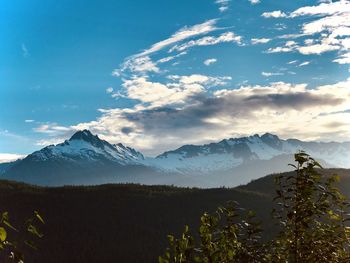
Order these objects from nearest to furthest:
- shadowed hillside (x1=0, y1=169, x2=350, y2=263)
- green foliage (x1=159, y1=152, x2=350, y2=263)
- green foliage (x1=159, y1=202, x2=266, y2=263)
A: green foliage (x1=159, y1=202, x2=266, y2=263)
green foliage (x1=159, y1=152, x2=350, y2=263)
shadowed hillside (x1=0, y1=169, x2=350, y2=263)

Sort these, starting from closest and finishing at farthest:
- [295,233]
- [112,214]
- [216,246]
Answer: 1. [216,246]
2. [295,233]
3. [112,214]

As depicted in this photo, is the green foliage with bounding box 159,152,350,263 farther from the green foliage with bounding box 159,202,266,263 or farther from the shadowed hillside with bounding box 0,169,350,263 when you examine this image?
the shadowed hillside with bounding box 0,169,350,263

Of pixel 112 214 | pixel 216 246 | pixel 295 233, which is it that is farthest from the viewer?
pixel 112 214

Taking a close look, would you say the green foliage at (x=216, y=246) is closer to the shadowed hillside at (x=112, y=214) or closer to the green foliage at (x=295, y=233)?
the green foliage at (x=295, y=233)

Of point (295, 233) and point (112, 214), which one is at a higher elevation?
point (295, 233)

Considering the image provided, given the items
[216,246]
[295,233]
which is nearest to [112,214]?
[295,233]

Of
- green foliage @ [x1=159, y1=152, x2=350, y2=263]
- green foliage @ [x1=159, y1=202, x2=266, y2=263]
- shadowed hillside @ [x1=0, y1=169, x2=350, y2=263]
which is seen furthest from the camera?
shadowed hillside @ [x1=0, y1=169, x2=350, y2=263]

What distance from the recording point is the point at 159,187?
271 feet

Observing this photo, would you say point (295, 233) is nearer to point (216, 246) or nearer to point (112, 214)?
point (216, 246)

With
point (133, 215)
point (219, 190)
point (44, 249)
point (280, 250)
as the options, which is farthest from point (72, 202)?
point (280, 250)

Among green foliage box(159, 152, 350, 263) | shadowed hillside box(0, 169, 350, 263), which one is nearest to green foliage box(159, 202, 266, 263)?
green foliage box(159, 152, 350, 263)

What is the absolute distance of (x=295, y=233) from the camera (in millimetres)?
7918

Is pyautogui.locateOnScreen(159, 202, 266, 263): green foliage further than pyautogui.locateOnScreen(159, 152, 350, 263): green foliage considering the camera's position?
No

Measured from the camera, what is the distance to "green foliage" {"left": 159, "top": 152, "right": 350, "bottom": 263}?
726 centimetres
